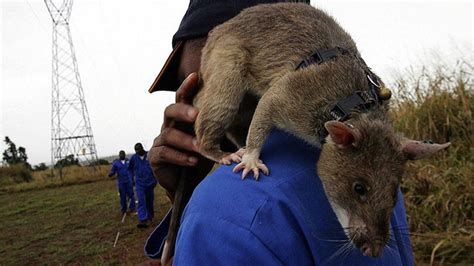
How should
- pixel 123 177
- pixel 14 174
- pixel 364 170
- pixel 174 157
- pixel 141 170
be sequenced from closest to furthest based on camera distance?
1. pixel 364 170
2. pixel 174 157
3. pixel 141 170
4. pixel 123 177
5. pixel 14 174

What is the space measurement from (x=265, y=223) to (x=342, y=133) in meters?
0.62

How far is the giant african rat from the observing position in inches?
81.7

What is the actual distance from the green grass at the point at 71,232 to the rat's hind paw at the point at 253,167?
8.00 meters

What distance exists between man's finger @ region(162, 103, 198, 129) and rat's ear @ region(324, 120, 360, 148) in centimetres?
85

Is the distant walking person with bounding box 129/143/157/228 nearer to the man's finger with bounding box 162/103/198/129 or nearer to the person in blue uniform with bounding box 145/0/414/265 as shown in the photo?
the man's finger with bounding box 162/103/198/129

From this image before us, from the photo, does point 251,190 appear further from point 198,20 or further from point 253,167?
point 198,20

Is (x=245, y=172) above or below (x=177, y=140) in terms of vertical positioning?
below

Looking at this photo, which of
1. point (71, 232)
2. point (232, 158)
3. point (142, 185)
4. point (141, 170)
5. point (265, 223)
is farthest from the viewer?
point (71, 232)

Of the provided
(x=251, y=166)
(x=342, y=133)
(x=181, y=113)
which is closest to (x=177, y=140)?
(x=181, y=113)

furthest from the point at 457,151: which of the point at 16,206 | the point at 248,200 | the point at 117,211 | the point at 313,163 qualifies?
the point at 16,206

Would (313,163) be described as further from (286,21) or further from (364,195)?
(286,21)

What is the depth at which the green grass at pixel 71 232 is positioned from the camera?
1096 cm

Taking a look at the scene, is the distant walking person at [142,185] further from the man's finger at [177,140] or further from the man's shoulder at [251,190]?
the man's shoulder at [251,190]

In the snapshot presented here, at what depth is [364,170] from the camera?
2180 mm
